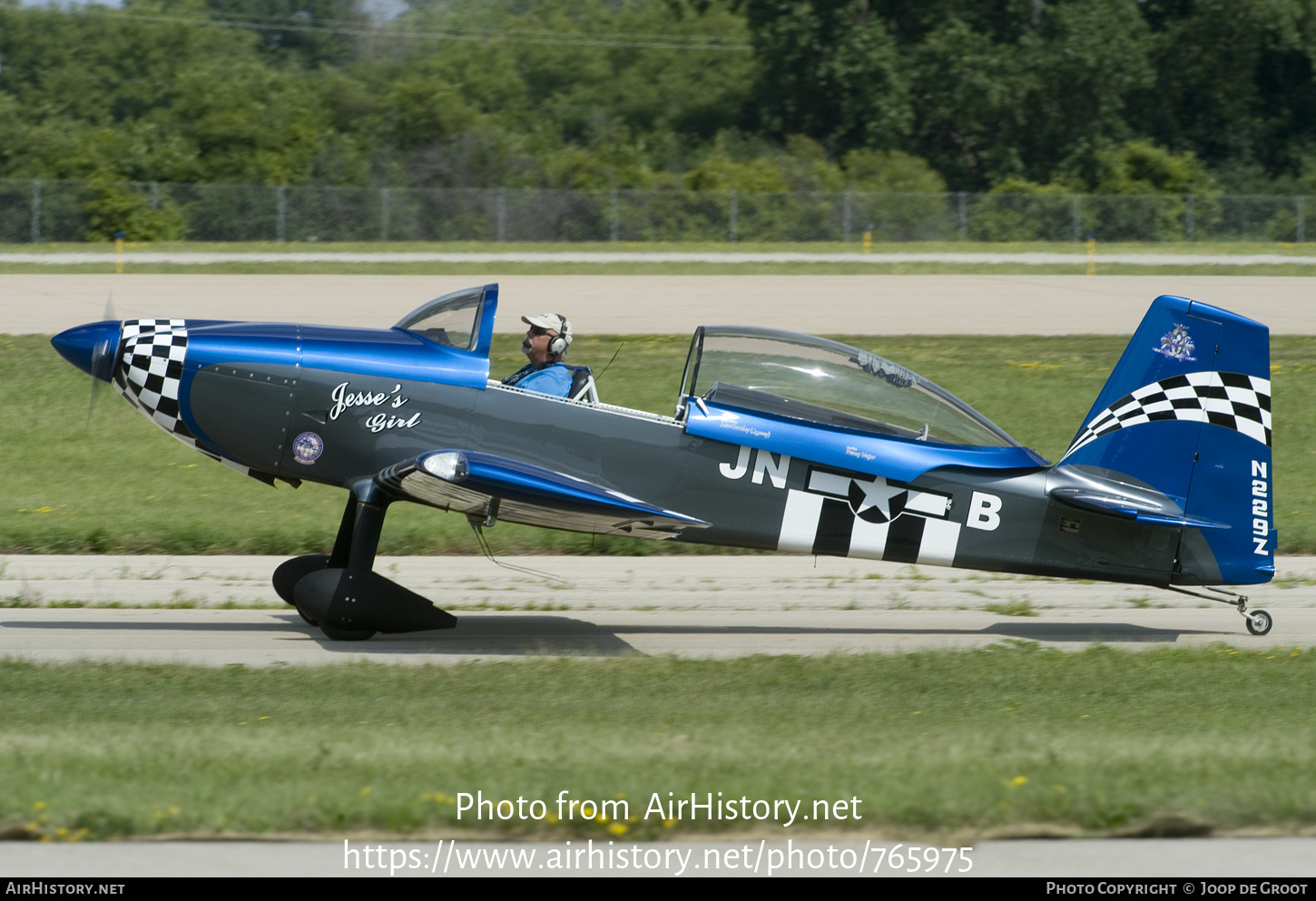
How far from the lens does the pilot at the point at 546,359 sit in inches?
343

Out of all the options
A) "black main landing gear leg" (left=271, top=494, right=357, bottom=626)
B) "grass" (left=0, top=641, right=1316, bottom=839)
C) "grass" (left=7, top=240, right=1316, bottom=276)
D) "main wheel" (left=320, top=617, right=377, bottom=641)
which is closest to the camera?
"grass" (left=0, top=641, right=1316, bottom=839)

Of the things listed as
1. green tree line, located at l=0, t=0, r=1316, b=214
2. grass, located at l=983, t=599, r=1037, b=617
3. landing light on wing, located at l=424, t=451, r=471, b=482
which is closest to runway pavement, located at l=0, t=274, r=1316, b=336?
grass, located at l=983, t=599, r=1037, b=617

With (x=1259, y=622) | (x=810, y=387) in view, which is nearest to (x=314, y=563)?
(x=810, y=387)

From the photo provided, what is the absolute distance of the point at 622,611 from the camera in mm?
10016

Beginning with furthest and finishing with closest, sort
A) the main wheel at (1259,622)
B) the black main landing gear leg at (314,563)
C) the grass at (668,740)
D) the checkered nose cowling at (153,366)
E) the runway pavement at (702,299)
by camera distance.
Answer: the runway pavement at (702,299) → the main wheel at (1259,622) → the black main landing gear leg at (314,563) → the checkered nose cowling at (153,366) → the grass at (668,740)

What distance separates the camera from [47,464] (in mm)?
14070

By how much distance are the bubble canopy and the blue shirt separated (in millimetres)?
756

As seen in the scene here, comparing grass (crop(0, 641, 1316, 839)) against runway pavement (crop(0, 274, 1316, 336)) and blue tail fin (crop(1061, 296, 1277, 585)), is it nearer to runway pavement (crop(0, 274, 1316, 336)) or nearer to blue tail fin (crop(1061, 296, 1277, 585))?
blue tail fin (crop(1061, 296, 1277, 585))

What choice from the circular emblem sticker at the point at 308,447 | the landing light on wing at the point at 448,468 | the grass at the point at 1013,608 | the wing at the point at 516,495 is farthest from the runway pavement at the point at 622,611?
the landing light on wing at the point at 448,468

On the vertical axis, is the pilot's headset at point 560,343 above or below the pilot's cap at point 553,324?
below

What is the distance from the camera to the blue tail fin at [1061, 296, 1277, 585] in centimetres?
893

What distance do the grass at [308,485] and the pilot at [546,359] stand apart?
335 cm

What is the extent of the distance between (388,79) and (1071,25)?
105ft

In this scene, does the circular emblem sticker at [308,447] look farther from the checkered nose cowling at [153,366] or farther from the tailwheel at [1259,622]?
the tailwheel at [1259,622]
